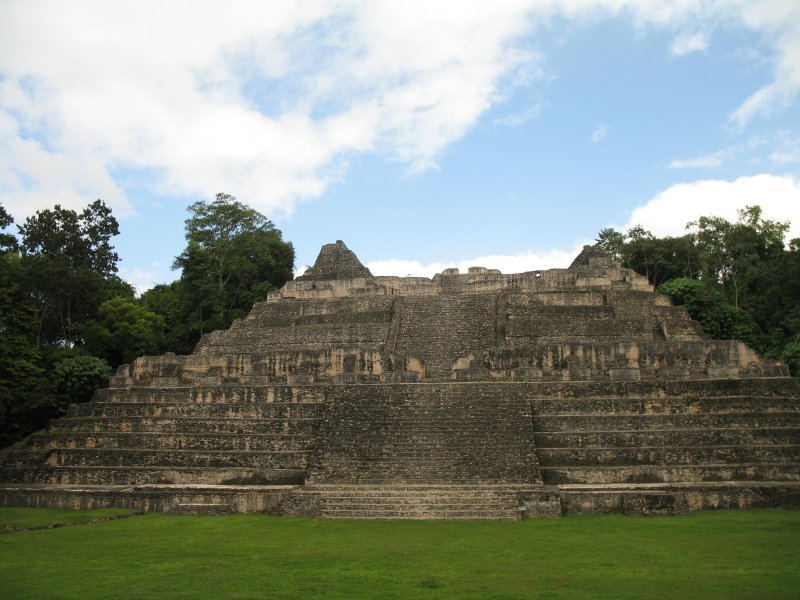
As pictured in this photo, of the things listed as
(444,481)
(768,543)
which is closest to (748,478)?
(768,543)

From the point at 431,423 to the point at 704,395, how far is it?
6.97 meters

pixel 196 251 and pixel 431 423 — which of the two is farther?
pixel 196 251

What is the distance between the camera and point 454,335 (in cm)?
2577

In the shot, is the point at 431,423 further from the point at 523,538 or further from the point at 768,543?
the point at 768,543

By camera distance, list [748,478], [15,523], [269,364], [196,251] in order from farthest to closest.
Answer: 1. [196,251]
2. [269,364]
3. [748,478]
4. [15,523]

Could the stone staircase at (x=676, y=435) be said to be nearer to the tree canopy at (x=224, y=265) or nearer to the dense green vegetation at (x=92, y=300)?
the dense green vegetation at (x=92, y=300)

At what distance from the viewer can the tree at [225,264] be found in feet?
113

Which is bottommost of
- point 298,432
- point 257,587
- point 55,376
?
point 257,587

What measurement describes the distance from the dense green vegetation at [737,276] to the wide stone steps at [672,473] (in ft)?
30.9

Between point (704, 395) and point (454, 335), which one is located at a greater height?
point (454, 335)

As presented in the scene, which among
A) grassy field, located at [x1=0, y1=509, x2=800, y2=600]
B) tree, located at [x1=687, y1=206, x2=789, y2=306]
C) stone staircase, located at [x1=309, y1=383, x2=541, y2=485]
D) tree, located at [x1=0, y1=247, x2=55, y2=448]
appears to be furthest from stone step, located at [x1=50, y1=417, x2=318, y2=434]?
tree, located at [x1=687, y1=206, x2=789, y2=306]

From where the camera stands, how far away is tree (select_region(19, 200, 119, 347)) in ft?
102

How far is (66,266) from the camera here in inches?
1251

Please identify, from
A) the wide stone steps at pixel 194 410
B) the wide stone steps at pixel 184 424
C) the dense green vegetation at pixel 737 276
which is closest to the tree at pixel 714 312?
the dense green vegetation at pixel 737 276
